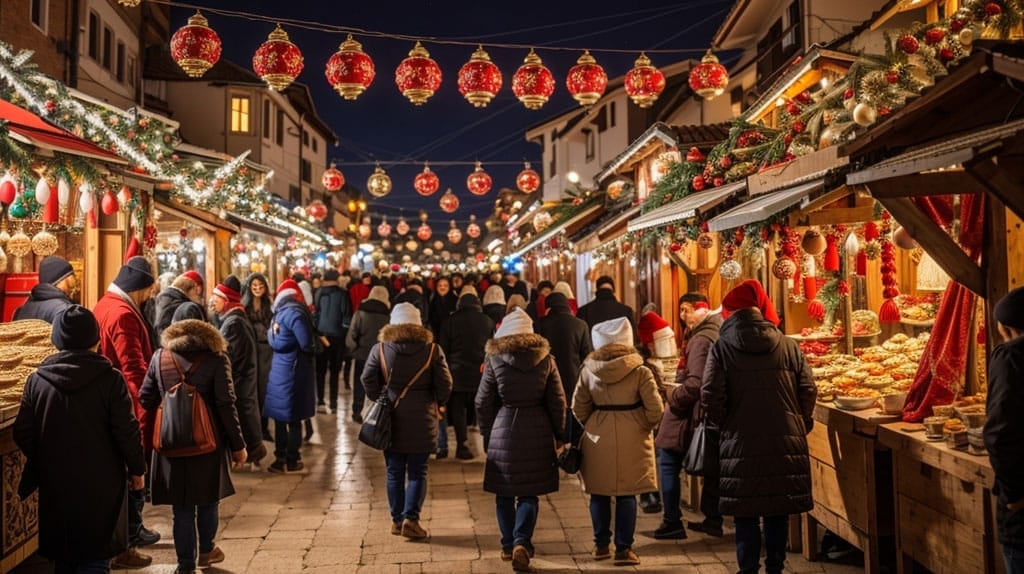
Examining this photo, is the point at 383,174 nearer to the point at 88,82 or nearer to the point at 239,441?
the point at 88,82

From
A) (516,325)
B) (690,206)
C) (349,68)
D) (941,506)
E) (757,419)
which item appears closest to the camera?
(941,506)

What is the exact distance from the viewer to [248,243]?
22.9 metres

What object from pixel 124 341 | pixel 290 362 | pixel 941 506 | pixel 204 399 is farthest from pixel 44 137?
pixel 941 506

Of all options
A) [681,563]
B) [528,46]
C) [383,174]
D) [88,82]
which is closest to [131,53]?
[88,82]

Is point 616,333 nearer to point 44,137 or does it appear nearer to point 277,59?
point 44,137

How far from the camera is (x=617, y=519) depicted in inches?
273

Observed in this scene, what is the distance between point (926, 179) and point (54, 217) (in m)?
8.06

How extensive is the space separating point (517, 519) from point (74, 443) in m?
3.39

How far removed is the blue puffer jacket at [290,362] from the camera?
1025 centimetres

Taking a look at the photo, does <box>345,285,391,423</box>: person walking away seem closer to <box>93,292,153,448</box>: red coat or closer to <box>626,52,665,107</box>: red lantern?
<box>626,52,665,107</box>: red lantern

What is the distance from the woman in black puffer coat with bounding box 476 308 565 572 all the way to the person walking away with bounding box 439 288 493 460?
465 cm

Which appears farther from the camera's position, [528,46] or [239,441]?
[528,46]

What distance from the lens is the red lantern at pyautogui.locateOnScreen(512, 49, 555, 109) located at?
11484 mm

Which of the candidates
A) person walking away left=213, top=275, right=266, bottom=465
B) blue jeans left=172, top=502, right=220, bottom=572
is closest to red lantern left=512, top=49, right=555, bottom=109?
person walking away left=213, top=275, right=266, bottom=465
